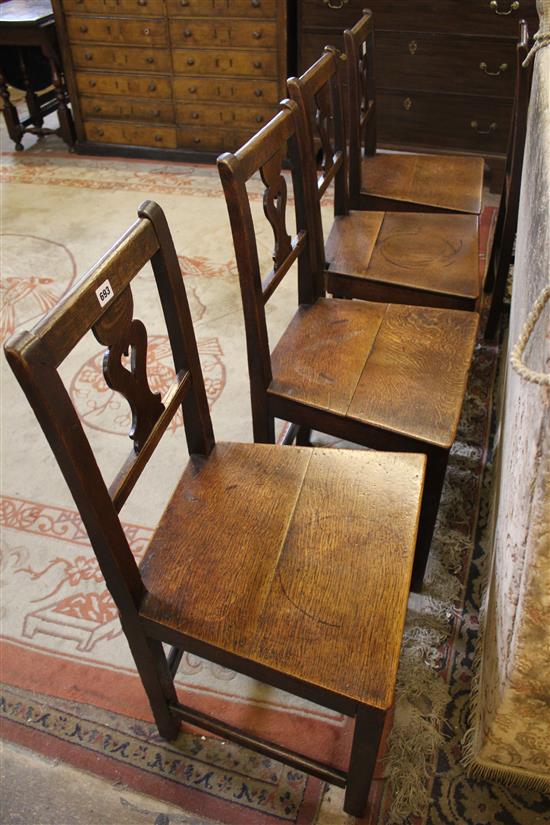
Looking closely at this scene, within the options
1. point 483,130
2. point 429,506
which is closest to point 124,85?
point 483,130

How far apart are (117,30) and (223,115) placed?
2.34 feet

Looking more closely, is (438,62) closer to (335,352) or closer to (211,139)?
(211,139)

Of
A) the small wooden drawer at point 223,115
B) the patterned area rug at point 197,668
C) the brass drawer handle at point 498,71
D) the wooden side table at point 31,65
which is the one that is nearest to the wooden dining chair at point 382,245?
the patterned area rug at point 197,668

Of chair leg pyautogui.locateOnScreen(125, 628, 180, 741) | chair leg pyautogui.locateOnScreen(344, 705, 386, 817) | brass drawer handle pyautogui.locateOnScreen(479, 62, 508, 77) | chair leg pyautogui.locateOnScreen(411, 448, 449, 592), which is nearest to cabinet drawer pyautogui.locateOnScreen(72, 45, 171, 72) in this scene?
brass drawer handle pyautogui.locateOnScreen(479, 62, 508, 77)

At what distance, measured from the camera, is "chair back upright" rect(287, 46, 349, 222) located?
1425mm

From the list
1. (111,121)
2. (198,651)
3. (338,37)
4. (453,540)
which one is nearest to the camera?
(198,651)

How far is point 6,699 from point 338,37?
318 centimetres

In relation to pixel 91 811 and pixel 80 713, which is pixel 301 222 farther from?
pixel 91 811

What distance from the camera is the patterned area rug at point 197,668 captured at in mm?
1201

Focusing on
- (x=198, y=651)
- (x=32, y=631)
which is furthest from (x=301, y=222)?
(x=32, y=631)

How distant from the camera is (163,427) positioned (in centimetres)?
104

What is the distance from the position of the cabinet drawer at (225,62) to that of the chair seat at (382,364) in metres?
2.28

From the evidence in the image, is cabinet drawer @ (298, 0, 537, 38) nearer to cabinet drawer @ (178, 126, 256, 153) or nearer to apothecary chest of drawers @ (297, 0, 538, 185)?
apothecary chest of drawers @ (297, 0, 538, 185)

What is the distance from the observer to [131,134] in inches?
149
